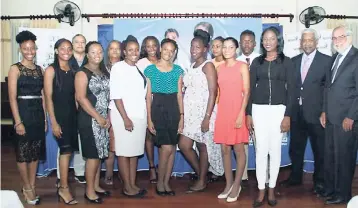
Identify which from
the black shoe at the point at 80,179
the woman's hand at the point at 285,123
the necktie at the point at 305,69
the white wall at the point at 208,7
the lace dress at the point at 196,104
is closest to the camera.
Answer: the woman's hand at the point at 285,123

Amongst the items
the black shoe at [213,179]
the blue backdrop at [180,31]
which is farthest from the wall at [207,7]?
the black shoe at [213,179]

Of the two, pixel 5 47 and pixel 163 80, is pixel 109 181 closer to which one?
pixel 163 80

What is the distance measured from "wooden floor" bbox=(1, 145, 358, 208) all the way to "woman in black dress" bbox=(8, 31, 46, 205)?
0.52 m

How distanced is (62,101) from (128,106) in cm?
58

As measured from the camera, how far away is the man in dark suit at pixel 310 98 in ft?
13.6

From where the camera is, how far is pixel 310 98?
4.17 meters

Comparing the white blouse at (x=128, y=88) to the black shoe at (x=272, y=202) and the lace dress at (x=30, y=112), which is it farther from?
the black shoe at (x=272, y=202)

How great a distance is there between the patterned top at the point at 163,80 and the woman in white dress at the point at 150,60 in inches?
18.6

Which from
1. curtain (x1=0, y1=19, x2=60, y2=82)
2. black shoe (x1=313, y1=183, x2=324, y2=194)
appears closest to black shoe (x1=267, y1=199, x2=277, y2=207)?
black shoe (x1=313, y1=183, x2=324, y2=194)

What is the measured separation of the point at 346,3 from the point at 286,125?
4.64 meters

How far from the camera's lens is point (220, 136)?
3.87 metres

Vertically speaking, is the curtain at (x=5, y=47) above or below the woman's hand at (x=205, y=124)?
above

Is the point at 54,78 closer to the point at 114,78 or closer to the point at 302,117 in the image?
the point at 114,78

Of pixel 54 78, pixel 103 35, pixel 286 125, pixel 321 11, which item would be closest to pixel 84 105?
pixel 54 78
